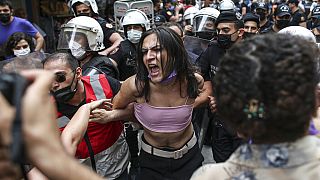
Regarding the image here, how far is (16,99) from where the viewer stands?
3.05ft

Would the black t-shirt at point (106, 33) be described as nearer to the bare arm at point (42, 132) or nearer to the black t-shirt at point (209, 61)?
the black t-shirt at point (209, 61)

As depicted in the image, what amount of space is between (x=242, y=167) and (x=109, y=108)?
1.50 meters

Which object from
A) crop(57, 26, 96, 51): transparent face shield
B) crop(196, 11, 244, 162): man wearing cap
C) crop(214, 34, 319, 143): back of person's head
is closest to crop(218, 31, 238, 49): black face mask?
crop(196, 11, 244, 162): man wearing cap

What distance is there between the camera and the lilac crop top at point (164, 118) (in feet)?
8.75

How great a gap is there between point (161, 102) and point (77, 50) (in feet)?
5.07

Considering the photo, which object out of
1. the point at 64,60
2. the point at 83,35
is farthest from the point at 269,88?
the point at 83,35

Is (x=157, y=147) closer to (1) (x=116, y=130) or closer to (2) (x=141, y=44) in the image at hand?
(1) (x=116, y=130)

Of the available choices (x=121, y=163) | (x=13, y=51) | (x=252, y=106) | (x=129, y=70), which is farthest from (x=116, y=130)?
(x=13, y=51)

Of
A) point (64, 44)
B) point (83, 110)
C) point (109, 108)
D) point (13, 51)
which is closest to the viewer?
point (83, 110)

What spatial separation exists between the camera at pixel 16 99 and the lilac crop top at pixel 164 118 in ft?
5.59

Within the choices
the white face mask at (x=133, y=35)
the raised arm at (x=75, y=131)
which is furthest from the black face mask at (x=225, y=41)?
the raised arm at (x=75, y=131)

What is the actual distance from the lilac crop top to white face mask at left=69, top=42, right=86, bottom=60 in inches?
55.2

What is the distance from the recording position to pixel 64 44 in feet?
13.7

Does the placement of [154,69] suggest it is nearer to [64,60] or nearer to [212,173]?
[64,60]
